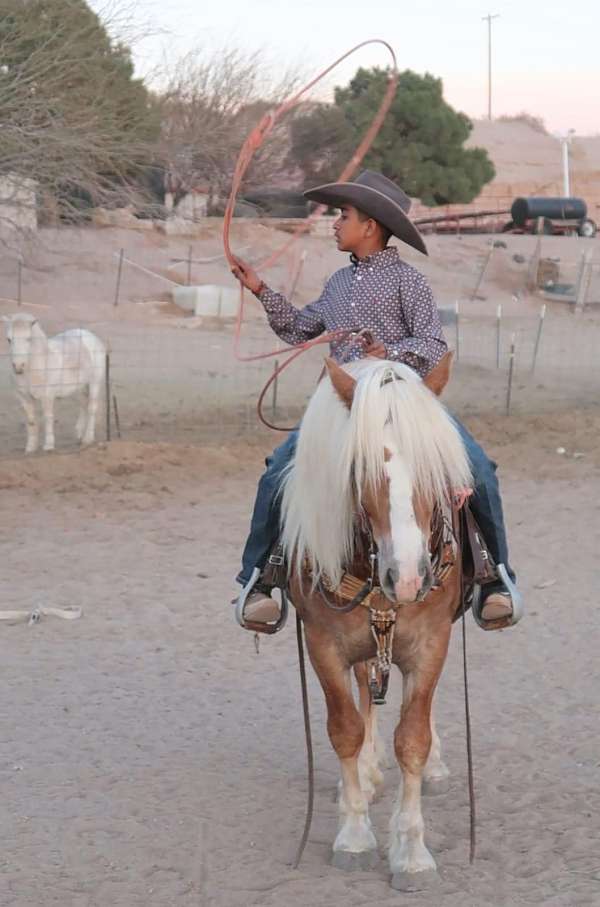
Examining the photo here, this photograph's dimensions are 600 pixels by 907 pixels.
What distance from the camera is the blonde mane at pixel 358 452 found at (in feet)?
11.2

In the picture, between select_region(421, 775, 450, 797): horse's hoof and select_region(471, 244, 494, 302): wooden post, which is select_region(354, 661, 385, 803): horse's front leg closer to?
select_region(421, 775, 450, 797): horse's hoof

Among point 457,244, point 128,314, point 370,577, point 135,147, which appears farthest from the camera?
point 457,244

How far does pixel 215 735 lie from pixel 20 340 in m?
7.08

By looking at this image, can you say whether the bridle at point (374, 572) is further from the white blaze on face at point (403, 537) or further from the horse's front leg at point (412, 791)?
the horse's front leg at point (412, 791)

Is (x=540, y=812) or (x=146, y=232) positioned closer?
(x=540, y=812)

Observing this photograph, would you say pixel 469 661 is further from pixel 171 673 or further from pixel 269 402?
pixel 269 402

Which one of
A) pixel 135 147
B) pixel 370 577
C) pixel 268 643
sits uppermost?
pixel 135 147

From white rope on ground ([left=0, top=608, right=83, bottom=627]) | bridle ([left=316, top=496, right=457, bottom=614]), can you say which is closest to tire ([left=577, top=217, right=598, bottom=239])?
white rope on ground ([left=0, top=608, right=83, bottom=627])

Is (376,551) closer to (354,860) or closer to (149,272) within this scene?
(354,860)

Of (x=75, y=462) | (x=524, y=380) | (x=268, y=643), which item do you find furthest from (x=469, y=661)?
(x=524, y=380)

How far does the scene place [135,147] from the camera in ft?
44.1

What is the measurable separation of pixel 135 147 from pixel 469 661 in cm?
869

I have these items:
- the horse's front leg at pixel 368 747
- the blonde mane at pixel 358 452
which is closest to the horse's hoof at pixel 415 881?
the horse's front leg at pixel 368 747

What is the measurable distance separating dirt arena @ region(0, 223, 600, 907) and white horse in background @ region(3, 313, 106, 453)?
5.18 ft
